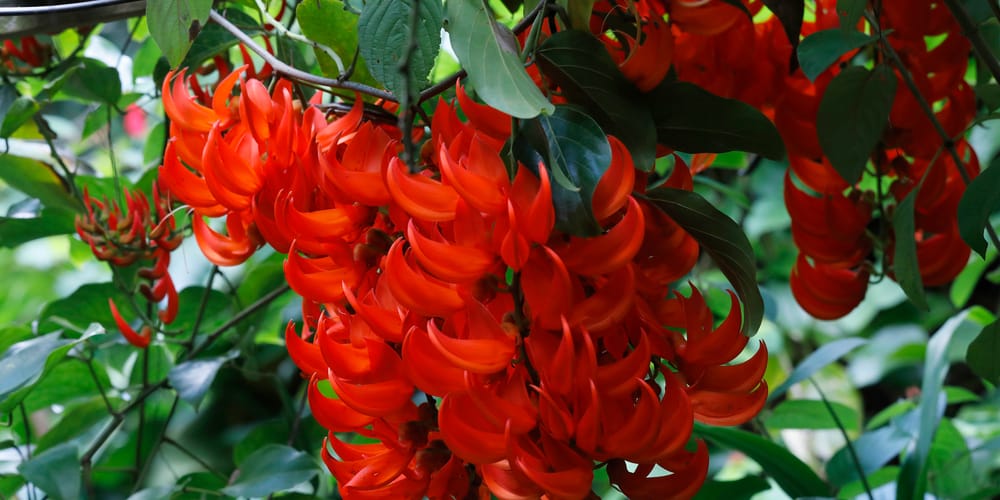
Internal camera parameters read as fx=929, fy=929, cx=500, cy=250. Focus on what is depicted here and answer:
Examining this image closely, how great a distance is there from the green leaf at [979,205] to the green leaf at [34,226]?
92cm

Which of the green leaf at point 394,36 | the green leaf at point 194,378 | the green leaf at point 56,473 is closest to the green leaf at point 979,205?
the green leaf at point 394,36

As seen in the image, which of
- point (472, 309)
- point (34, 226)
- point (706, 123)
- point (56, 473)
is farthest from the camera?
point (34, 226)

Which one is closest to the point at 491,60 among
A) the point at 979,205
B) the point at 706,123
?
the point at 706,123

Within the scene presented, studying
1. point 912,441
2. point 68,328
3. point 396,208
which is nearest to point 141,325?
point 68,328

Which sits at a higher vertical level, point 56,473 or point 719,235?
point 719,235

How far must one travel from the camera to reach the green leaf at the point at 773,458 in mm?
988

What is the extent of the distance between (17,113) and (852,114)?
0.81m

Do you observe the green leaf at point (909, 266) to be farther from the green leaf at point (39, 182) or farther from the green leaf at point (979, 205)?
the green leaf at point (39, 182)

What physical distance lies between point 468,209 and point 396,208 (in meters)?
0.07

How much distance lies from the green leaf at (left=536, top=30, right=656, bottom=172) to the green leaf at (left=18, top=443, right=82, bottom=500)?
61 centimetres

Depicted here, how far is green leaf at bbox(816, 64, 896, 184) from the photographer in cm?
74

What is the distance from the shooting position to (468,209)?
453 mm

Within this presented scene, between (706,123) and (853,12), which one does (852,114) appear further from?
(706,123)

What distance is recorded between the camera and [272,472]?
890 mm
